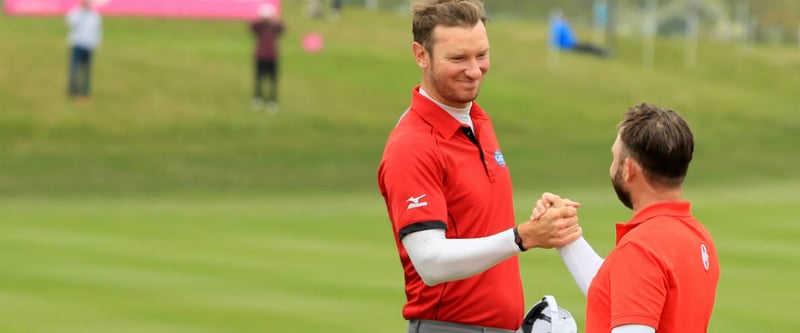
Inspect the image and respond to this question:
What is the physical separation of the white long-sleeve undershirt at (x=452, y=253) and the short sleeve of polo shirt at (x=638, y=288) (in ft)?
1.94

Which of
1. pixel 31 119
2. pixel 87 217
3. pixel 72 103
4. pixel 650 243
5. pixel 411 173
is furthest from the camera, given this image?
pixel 72 103

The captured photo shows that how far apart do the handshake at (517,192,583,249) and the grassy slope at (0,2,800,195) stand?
2121 cm

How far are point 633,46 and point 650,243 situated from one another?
55475 mm

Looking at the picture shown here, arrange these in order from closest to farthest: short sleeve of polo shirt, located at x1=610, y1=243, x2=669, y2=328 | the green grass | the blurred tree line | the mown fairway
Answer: short sleeve of polo shirt, located at x1=610, y1=243, x2=669, y2=328 < the green grass < the mown fairway < the blurred tree line

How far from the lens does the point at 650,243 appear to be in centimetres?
452

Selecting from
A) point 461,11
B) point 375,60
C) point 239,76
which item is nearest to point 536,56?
point 375,60

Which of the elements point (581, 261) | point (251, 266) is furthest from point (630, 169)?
point (251, 266)

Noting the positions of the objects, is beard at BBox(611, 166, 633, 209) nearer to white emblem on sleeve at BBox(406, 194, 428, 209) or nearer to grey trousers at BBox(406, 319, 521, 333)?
white emblem on sleeve at BBox(406, 194, 428, 209)

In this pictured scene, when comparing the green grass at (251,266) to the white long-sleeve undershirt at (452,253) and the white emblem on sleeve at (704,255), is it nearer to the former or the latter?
the white long-sleeve undershirt at (452,253)

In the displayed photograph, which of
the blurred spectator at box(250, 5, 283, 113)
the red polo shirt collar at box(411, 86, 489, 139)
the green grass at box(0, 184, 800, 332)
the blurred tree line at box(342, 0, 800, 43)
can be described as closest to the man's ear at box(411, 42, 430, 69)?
the red polo shirt collar at box(411, 86, 489, 139)

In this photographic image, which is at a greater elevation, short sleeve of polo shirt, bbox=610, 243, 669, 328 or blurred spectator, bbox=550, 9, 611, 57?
blurred spectator, bbox=550, 9, 611, 57

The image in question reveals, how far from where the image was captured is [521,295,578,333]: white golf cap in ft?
17.3

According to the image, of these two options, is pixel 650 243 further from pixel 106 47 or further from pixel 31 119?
pixel 106 47

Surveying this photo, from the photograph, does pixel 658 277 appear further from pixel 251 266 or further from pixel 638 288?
pixel 251 266
